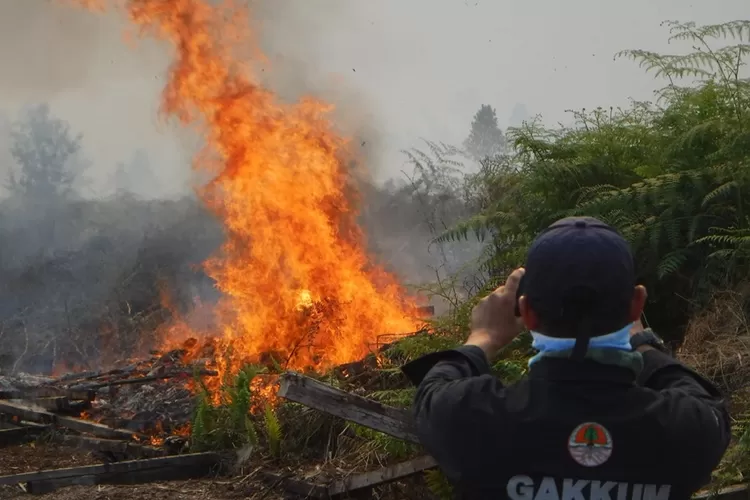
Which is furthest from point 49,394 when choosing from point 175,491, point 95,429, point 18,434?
point 175,491

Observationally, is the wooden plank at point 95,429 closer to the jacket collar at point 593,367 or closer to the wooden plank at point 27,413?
the wooden plank at point 27,413

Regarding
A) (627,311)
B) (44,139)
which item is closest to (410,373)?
(627,311)

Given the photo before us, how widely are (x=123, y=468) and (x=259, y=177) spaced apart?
4499mm

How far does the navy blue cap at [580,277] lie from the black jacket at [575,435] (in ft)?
0.39

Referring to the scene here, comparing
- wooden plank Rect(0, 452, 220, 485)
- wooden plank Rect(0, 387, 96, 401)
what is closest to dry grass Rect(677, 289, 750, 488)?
wooden plank Rect(0, 452, 220, 485)

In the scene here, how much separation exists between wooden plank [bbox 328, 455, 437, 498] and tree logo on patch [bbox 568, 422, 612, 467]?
94.7 inches

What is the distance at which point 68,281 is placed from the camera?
16500 mm

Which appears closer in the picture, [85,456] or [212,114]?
[85,456]

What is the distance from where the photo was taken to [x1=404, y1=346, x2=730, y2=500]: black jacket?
1.78 metres

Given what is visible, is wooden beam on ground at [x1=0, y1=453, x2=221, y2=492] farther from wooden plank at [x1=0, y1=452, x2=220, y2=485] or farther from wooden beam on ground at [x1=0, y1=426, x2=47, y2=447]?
wooden beam on ground at [x1=0, y1=426, x2=47, y2=447]

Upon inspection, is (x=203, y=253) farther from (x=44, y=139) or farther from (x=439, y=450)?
(x=439, y=450)

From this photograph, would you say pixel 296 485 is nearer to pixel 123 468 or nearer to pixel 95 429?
pixel 123 468

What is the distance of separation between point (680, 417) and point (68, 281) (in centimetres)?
1645

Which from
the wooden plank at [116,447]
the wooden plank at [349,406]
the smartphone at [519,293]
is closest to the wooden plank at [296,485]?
the wooden plank at [349,406]
